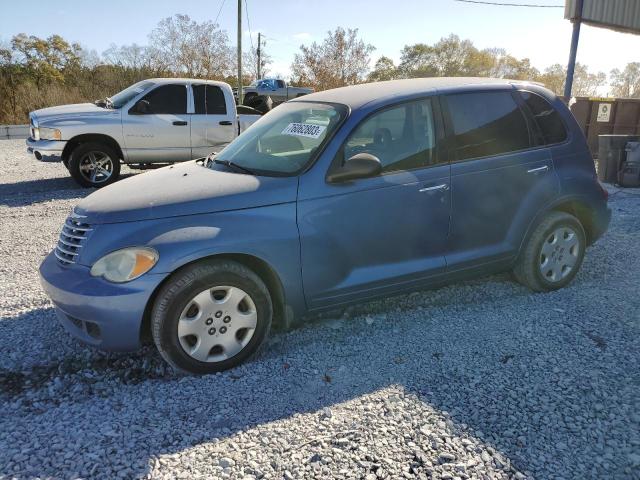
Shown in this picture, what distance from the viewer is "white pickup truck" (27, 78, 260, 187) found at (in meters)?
8.71

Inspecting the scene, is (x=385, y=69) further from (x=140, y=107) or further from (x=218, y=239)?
(x=218, y=239)

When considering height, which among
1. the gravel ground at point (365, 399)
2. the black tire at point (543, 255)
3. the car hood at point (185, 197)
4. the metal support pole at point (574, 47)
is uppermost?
the metal support pole at point (574, 47)

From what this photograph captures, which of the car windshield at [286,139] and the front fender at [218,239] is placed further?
the car windshield at [286,139]

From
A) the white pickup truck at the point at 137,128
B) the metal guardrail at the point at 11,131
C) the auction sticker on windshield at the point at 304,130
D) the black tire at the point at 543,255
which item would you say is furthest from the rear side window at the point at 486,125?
the metal guardrail at the point at 11,131

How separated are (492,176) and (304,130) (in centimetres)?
150

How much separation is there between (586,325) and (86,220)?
3.63 meters

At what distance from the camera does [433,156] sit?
3.70 meters

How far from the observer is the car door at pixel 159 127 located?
9211 mm

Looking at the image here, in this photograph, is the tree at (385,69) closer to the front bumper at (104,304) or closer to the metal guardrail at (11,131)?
the metal guardrail at (11,131)

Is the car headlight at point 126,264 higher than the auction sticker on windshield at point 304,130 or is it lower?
lower

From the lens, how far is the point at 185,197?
3150 mm

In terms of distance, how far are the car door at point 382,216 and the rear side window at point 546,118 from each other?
3.39 feet

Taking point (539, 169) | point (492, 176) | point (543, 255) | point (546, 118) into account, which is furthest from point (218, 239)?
point (546, 118)

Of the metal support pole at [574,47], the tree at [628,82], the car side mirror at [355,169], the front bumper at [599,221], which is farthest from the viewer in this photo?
the tree at [628,82]
